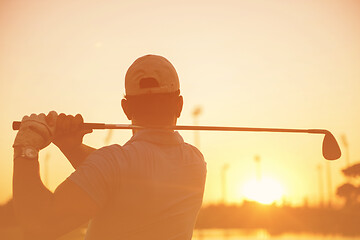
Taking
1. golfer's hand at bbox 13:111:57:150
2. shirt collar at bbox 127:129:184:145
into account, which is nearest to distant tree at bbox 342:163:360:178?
shirt collar at bbox 127:129:184:145

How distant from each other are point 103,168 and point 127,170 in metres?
0.11

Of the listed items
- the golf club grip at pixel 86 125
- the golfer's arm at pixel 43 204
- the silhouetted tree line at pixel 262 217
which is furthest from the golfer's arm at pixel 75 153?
the silhouetted tree line at pixel 262 217

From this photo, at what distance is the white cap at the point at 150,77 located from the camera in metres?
2.35

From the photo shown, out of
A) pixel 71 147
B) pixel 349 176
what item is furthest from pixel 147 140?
pixel 349 176

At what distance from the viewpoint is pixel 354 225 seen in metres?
56.6

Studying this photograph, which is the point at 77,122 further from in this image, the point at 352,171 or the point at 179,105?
the point at 352,171

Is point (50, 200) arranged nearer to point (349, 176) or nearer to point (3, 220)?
point (349, 176)

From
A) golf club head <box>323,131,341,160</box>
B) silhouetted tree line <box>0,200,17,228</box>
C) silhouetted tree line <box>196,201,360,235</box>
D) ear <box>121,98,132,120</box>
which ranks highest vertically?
ear <box>121,98,132,120</box>

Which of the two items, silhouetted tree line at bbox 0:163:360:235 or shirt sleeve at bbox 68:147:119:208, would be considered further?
silhouetted tree line at bbox 0:163:360:235

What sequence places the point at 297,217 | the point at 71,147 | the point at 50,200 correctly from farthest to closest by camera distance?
the point at 297,217 < the point at 71,147 < the point at 50,200

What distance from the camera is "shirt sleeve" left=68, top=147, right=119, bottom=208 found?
204cm

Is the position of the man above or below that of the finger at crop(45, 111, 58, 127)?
below

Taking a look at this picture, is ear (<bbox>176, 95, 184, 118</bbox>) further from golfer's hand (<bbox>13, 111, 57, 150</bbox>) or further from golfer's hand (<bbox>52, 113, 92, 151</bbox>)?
golfer's hand (<bbox>13, 111, 57, 150</bbox>)

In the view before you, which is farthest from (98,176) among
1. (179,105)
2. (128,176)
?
(179,105)
